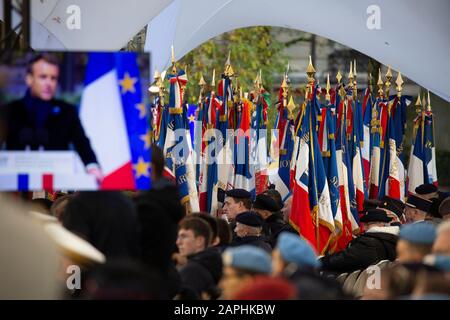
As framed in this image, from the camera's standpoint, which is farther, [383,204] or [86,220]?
[383,204]

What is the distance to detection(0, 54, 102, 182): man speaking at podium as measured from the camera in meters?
5.74

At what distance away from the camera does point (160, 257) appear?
6387mm

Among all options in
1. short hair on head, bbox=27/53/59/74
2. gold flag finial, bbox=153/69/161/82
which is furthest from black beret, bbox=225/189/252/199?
short hair on head, bbox=27/53/59/74

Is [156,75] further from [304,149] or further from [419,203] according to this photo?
[419,203]

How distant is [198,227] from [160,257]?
138 cm

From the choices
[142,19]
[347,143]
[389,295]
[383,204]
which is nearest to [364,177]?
[347,143]

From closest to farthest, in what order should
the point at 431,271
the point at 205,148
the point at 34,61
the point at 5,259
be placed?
the point at 5,259 → the point at 431,271 → the point at 34,61 → the point at 205,148

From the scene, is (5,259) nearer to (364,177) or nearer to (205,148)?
(205,148)

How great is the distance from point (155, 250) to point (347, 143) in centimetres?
862

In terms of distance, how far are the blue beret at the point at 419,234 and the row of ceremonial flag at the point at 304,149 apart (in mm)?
6032

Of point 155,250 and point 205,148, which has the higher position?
point 205,148

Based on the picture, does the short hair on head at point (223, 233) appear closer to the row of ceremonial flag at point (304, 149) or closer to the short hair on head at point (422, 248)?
the short hair on head at point (422, 248)

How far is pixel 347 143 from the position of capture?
14.7m

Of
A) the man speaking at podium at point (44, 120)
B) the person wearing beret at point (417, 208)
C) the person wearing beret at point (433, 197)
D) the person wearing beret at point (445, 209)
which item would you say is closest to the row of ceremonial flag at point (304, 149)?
the person wearing beret at point (417, 208)
